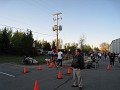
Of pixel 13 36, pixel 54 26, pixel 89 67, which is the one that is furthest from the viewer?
pixel 13 36

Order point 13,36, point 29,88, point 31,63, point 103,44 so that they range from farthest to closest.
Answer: point 103,44 → point 13,36 → point 31,63 → point 29,88

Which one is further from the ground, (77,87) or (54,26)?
(54,26)

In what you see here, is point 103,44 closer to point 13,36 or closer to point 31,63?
point 13,36

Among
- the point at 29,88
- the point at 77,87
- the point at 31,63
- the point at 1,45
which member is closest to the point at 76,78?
the point at 77,87

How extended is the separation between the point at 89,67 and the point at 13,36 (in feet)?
193

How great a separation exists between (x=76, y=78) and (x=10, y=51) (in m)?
59.9

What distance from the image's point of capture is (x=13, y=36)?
260 feet

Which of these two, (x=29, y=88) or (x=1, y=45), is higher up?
(x=1, y=45)

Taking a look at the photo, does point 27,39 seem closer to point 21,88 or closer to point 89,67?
point 89,67

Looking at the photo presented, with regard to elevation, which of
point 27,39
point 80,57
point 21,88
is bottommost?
point 21,88

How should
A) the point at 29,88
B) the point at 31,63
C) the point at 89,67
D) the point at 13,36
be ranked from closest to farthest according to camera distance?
the point at 29,88 → the point at 89,67 → the point at 31,63 → the point at 13,36

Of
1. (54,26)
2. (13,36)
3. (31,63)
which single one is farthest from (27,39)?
(31,63)

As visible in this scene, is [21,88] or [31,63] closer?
[21,88]

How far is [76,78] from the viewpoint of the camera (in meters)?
11.1
